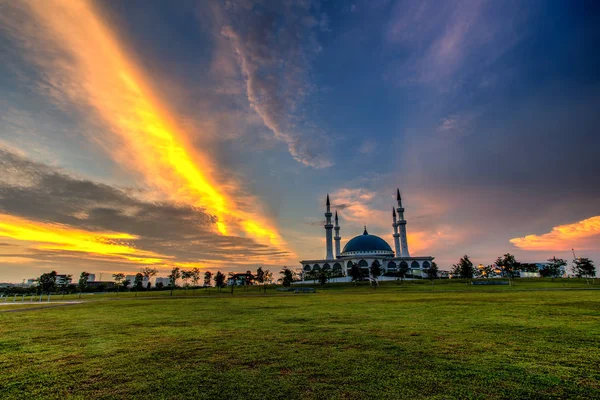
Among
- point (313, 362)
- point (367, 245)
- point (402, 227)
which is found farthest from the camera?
point (367, 245)

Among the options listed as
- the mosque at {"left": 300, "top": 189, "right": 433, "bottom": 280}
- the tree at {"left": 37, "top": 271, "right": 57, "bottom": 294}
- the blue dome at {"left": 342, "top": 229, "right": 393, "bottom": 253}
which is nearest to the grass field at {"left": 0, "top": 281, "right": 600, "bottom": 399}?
the tree at {"left": 37, "top": 271, "right": 57, "bottom": 294}

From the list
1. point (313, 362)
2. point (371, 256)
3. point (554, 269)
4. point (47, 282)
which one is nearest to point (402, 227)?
point (371, 256)

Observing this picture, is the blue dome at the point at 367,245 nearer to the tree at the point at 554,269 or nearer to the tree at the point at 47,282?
the tree at the point at 554,269

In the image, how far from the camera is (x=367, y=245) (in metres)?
143

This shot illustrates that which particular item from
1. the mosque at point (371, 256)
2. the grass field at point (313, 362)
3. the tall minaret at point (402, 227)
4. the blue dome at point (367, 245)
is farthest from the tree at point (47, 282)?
the tall minaret at point (402, 227)

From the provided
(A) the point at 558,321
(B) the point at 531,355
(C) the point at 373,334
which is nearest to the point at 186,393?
(C) the point at 373,334

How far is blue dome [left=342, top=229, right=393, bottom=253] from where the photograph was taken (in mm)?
141625

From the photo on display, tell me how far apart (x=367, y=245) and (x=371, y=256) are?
1494 cm

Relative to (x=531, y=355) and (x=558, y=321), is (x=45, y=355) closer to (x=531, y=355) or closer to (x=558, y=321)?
(x=531, y=355)

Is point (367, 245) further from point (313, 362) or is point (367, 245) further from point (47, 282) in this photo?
point (313, 362)

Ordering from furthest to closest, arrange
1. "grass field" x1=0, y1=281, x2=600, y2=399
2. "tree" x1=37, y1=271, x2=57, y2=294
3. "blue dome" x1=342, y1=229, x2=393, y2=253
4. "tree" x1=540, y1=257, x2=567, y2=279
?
"blue dome" x1=342, y1=229, x2=393, y2=253 → "tree" x1=540, y1=257, x2=567, y2=279 → "tree" x1=37, y1=271, x2=57, y2=294 → "grass field" x1=0, y1=281, x2=600, y2=399

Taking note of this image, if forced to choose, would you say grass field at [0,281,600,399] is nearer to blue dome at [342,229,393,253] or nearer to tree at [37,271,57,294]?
tree at [37,271,57,294]

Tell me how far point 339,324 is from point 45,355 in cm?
1221

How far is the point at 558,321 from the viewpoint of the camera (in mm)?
15031
